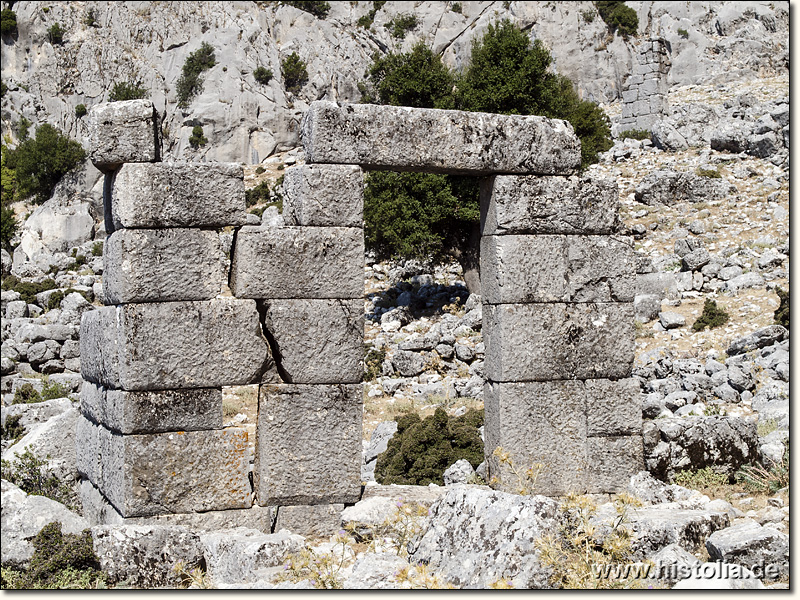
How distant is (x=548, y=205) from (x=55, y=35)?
5104cm

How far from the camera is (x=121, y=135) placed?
7.16m

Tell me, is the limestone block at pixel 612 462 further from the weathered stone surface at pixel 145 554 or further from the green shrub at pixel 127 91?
the green shrub at pixel 127 91

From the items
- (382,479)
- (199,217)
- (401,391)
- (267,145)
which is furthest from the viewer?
(267,145)

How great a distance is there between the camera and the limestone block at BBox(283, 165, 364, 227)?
7.44 meters

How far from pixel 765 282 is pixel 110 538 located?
15.8 m

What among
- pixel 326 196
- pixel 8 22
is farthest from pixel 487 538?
pixel 8 22

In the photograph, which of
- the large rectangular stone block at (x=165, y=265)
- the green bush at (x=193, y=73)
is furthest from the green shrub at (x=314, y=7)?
the large rectangular stone block at (x=165, y=265)

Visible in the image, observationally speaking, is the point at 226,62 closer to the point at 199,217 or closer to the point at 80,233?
the point at 80,233

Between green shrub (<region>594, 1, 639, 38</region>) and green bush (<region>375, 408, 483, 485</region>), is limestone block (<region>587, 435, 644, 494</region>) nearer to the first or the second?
green bush (<region>375, 408, 483, 485</region>)

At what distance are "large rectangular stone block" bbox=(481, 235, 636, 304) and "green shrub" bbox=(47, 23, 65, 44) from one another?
50.4 m

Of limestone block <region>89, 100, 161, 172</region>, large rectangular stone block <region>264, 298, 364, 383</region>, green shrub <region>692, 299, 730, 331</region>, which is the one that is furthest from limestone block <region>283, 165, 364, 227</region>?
green shrub <region>692, 299, 730, 331</region>

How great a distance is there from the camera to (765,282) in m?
18.4

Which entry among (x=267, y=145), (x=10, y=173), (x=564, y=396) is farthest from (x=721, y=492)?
(x=10, y=173)

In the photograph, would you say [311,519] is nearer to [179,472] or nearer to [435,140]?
[179,472]
